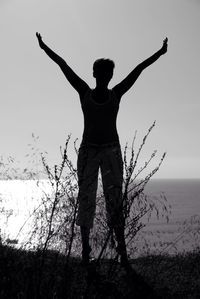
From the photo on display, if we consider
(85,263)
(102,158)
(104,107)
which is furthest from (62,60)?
(85,263)

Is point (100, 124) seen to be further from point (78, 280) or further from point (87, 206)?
point (78, 280)

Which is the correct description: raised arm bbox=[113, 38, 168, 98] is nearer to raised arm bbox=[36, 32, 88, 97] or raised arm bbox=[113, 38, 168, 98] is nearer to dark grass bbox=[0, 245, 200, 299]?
raised arm bbox=[36, 32, 88, 97]

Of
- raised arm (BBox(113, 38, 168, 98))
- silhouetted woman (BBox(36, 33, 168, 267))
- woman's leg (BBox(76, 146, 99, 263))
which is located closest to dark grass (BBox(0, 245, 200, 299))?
woman's leg (BBox(76, 146, 99, 263))

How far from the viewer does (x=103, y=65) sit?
13.6 feet

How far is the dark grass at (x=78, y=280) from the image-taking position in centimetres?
242

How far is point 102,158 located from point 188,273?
201 centimetres

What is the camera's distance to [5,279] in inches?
108

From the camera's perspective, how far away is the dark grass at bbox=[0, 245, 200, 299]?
242cm

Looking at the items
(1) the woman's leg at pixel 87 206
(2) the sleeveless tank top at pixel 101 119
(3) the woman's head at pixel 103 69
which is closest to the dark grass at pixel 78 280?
(1) the woman's leg at pixel 87 206

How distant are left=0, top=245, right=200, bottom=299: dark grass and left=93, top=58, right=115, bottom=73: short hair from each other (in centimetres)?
196

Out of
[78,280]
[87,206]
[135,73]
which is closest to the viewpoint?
[78,280]

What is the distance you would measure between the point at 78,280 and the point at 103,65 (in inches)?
84.8

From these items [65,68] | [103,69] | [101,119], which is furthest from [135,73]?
[65,68]

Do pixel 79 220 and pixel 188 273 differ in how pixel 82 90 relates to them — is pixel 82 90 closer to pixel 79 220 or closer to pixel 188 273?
pixel 79 220
